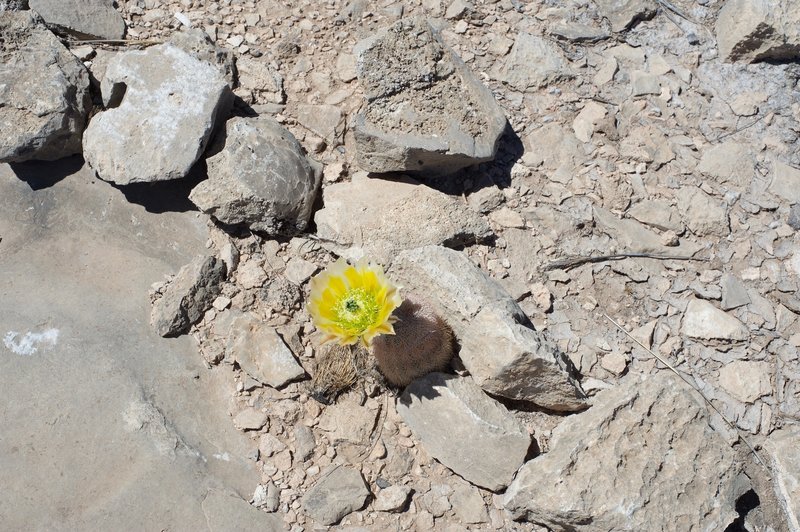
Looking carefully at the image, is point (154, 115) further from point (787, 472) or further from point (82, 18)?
point (787, 472)

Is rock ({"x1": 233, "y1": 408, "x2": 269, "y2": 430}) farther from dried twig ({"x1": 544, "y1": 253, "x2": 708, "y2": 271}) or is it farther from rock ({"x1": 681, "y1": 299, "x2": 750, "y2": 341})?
rock ({"x1": 681, "y1": 299, "x2": 750, "y2": 341})

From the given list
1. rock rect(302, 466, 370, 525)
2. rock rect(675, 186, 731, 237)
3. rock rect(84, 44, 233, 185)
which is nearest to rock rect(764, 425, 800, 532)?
rock rect(675, 186, 731, 237)

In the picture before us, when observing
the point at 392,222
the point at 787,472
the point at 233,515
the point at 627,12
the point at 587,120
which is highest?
the point at 627,12

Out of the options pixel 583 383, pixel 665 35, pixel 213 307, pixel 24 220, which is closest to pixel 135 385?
pixel 213 307

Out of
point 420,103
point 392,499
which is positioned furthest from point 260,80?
point 392,499

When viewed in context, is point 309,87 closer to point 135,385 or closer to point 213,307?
point 213,307
